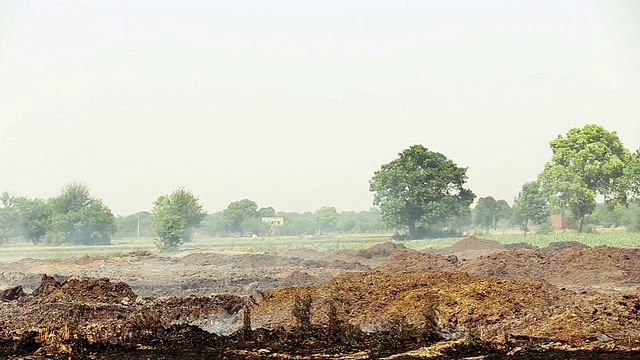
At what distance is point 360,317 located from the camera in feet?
66.2

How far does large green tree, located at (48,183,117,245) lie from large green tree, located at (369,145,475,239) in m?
27.9

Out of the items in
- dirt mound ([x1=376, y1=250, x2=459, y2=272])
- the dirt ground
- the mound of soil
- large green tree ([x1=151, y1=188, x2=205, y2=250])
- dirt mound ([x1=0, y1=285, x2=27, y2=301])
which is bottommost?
the dirt ground

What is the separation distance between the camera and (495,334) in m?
16.8

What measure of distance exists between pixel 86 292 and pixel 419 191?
153 ft

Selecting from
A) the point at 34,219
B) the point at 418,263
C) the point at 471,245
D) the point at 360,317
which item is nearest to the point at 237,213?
the point at 34,219

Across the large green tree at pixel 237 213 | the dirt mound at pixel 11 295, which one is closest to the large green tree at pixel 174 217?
the dirt mound at pixel 11 295

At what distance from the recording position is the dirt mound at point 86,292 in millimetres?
24109

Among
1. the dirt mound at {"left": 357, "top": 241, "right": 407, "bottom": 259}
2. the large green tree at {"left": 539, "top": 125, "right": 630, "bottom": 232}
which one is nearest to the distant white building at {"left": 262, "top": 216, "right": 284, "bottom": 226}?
the large green tree at {"left": 539, "top": 125, "right": 630, "bottom": 232}

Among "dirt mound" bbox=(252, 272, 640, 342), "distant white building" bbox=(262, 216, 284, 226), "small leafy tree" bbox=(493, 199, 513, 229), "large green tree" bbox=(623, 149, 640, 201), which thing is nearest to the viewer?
"dirt mound" bbox=(252, 272, 640, 342)

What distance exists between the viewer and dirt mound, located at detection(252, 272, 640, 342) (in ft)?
57.5

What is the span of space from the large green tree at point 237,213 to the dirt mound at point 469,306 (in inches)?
4001

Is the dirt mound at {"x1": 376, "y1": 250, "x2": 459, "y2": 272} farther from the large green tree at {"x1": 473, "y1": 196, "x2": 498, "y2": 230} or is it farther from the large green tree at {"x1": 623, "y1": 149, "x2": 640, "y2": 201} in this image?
the large green tree at {"x1": 473, "y1": 196, "x2": 498, "y2": 230}

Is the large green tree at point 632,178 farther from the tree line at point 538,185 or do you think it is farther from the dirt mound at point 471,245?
the dirt mound at point 471,245

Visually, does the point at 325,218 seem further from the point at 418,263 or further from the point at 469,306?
the point at 469,306
